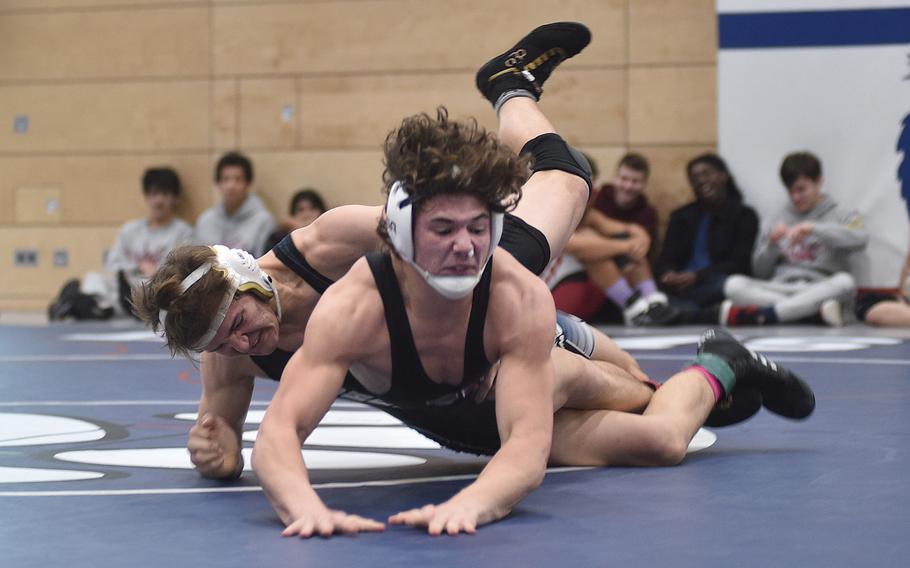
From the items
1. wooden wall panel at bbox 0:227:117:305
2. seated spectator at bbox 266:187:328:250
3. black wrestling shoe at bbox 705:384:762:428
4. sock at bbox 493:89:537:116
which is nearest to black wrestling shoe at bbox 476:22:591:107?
sock at bbox 493:89:537:116

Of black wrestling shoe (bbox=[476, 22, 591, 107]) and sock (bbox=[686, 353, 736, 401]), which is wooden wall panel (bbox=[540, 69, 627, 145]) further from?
sock (bbox=[686, 353, 736, 401])

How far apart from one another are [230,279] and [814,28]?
6.59m

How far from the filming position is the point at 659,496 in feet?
8.36

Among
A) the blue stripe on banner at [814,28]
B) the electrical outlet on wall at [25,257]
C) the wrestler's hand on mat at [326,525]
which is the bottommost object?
the wrestler's hand on mat at [326,525]

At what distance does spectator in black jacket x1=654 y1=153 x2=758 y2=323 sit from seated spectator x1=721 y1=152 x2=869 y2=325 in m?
0.12

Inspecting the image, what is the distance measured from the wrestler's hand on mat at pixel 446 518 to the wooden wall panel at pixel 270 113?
7.27 m

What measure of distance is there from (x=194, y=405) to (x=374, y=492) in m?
1.67

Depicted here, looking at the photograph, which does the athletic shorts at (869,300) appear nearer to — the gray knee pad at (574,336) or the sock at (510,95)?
the sock at (510,95)

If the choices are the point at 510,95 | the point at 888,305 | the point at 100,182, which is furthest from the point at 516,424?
the point at 100,182

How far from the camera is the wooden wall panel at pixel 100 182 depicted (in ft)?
31.0

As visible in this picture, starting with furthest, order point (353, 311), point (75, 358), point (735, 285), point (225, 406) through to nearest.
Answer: point (735, 285)
point (75, 358)
point (225, 406)
point (353, 311)

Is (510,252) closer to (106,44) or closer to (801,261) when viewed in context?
(801,261)

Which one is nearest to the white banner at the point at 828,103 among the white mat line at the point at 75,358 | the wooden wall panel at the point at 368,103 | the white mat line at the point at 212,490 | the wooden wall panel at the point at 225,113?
the wooden wall panel at the point at 368,103

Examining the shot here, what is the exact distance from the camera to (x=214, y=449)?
8.97ft
